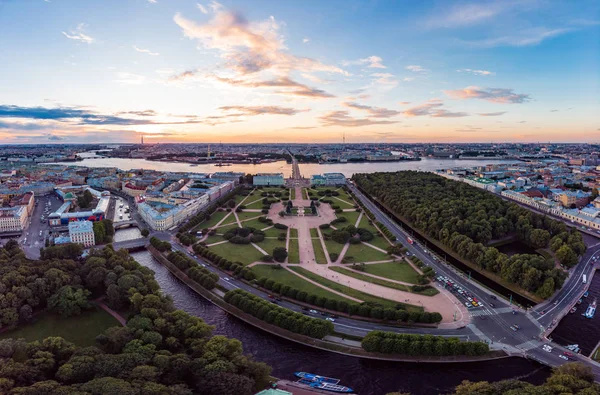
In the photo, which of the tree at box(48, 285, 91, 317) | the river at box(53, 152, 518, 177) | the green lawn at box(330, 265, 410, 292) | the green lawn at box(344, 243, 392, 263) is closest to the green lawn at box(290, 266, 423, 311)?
the green lawn at box(330, 265, 410, 292)

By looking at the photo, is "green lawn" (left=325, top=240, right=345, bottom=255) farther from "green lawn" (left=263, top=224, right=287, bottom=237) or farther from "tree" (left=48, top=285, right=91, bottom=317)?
"tree" (left=48, top=285, right=91, bottom=317)

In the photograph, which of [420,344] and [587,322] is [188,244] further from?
[587,322]

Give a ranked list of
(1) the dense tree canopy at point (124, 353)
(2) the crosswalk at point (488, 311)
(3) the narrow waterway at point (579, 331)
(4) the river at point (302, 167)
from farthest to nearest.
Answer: (4) the river at point (302, 167)
(2) the crosswalk at point (488, 311)
(3) the narrow waterway at point (579, 331)
(1) the dense tree canopy at point (124, 353)

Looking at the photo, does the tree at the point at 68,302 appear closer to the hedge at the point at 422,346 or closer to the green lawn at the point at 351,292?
the green lawn at the point at 351,292

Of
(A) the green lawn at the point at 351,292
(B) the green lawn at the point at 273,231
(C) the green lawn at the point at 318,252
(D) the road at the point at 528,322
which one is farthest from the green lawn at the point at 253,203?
(D) the road at the point at 528,322

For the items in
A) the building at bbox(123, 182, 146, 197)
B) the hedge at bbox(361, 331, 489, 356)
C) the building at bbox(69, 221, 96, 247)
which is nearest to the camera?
the hedge at bbox(361, 331, 489, 356)

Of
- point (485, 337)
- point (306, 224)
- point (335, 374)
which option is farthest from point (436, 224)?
point (335, 374)
